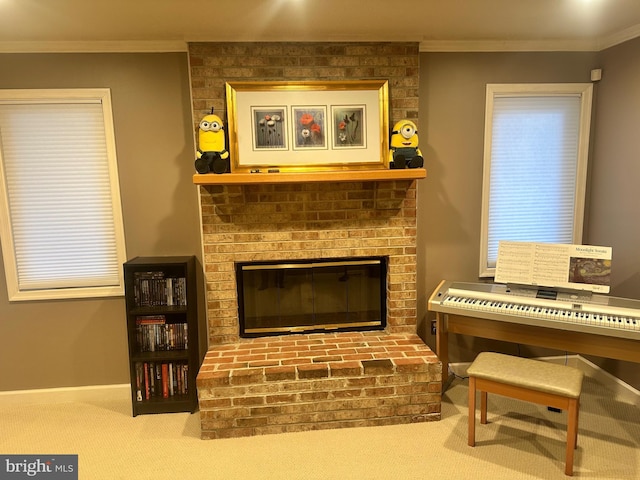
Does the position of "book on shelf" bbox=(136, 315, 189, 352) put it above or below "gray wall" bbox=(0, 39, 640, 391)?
below

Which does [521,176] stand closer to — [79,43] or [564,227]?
[564,227]

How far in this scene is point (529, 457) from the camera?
229 cm

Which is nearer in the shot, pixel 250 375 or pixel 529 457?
pixel 529 457

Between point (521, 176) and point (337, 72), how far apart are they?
152cm

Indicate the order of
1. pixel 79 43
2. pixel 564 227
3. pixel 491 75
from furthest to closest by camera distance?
pixel 564 227 → pixel 491 75 → pixel 79 43

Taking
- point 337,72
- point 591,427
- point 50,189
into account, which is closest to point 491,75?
point 337,72

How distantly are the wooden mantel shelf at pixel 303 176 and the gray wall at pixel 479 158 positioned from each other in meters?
0.44

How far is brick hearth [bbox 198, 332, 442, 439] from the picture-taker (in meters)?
2.51

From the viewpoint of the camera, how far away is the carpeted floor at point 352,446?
220cm

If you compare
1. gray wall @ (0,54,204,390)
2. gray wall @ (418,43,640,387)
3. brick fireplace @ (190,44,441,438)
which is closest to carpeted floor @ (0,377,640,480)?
brick fireplace @ (190,44,441,438)

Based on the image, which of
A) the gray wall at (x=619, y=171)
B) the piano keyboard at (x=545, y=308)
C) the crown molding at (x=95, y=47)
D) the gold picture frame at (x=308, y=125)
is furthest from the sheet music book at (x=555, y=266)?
the crown molding at (x=95, y=47)

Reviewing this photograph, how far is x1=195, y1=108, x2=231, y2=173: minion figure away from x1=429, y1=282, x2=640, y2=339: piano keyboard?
5.13 ft

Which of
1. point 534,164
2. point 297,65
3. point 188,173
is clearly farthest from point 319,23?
point 534,164

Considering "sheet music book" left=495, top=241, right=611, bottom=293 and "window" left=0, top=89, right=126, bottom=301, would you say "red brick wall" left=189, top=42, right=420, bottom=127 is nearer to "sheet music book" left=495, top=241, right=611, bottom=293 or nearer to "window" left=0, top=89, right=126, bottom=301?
"window" left=0, top=89, right=126, bottom=301
